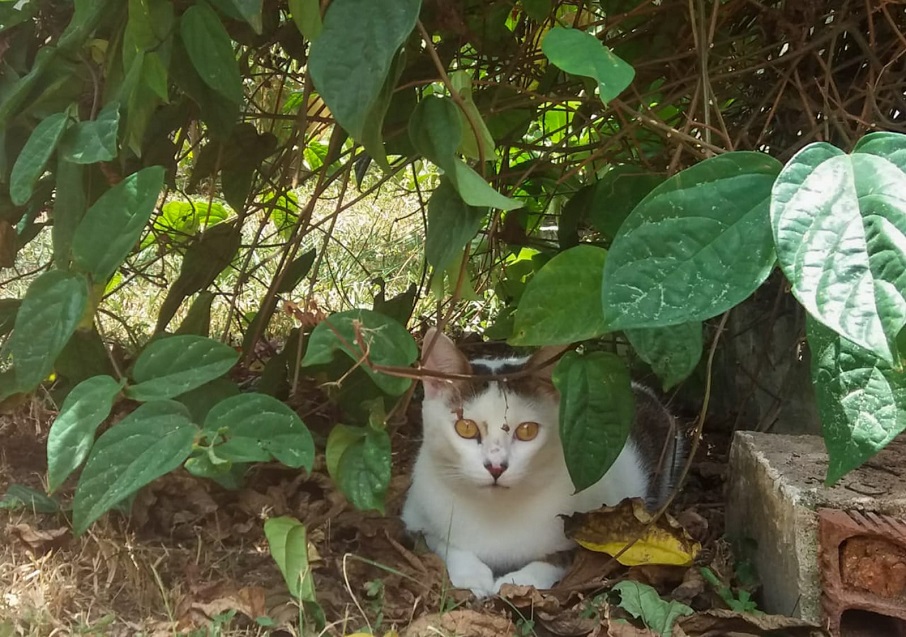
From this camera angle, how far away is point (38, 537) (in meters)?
1.20

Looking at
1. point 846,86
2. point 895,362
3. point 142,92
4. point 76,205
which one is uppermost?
point 846,86

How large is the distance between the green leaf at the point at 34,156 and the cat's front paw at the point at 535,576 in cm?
82

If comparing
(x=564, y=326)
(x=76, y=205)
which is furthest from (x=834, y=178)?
(x=76, y=205)

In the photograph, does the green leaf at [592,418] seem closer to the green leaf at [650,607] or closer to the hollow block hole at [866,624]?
the green leaf at [650,607]

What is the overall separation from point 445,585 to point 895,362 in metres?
0.78

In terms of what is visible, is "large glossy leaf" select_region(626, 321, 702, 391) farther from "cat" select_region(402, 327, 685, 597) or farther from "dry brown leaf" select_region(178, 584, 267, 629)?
"dry brown leaf" select_region(178, 584, 267, 629)

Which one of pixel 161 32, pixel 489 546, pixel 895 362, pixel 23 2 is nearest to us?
pixel 895 362

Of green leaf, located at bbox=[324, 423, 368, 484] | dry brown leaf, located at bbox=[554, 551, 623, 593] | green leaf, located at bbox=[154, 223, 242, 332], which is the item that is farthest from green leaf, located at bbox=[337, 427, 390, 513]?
green leaf, located at bbox=[154, 223, 242, 332]

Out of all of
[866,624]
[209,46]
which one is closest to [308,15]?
[209,46]

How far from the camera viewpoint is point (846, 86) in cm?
142

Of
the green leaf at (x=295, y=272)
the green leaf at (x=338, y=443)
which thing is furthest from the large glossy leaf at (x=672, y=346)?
the green leaf at (x=295, y=272)

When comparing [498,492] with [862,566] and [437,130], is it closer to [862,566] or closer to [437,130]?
[862,566]

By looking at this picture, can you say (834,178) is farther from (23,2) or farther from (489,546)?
(23,2)

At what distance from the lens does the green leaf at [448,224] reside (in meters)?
0.92
